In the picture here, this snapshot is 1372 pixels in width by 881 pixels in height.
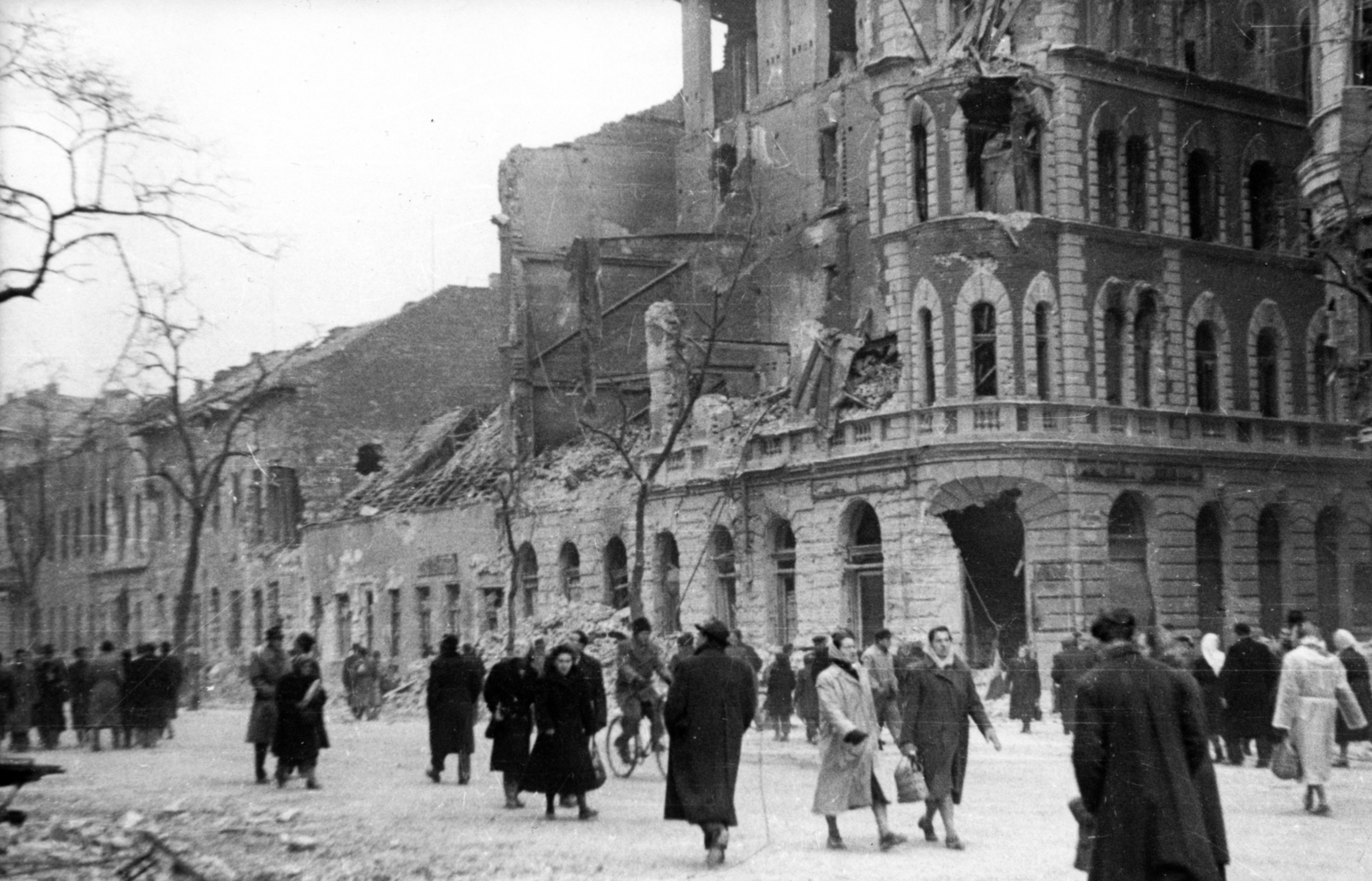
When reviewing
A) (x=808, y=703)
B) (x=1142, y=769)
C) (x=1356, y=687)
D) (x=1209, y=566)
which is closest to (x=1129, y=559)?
(x=1209, y=566)

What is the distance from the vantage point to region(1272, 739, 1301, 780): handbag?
1533 cm

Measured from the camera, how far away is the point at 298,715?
18188 millimetres

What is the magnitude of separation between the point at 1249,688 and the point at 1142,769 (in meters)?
11.2

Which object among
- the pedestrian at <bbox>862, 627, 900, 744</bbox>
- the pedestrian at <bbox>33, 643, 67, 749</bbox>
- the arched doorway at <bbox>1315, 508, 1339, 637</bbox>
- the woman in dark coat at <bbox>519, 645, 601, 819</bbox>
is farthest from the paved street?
the arched doorway at <bbox>1315, 508, 1339, 637</bbox>

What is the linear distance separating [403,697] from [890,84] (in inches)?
713

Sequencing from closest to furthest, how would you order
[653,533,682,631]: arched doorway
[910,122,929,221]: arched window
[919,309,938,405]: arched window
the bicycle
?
1. the bicycle
2. [919,309,938,405]: arched window
3. [910,122,929,221]: arched window
4. [653,533,682,631]: arched doorway

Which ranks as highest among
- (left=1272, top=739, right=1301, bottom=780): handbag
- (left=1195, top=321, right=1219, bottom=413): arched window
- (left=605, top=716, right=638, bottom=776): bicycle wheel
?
(left=1195, top=321, right=1219, bottom=413): arched window

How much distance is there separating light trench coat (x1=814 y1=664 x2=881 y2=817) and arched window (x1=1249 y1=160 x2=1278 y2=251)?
25.7m

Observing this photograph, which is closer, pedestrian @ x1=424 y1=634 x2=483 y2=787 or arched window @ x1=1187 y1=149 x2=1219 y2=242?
pedestrian @ x1=424 y1=634 x2=483 y2=787

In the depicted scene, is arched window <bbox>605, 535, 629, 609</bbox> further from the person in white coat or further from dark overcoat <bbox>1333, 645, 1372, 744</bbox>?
the person in white coat

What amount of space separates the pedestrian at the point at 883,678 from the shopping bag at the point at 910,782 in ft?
7.67

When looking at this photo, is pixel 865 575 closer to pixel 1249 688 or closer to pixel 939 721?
pixel 1249 688

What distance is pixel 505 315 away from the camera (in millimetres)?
46250

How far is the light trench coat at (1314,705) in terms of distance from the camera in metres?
14.9
